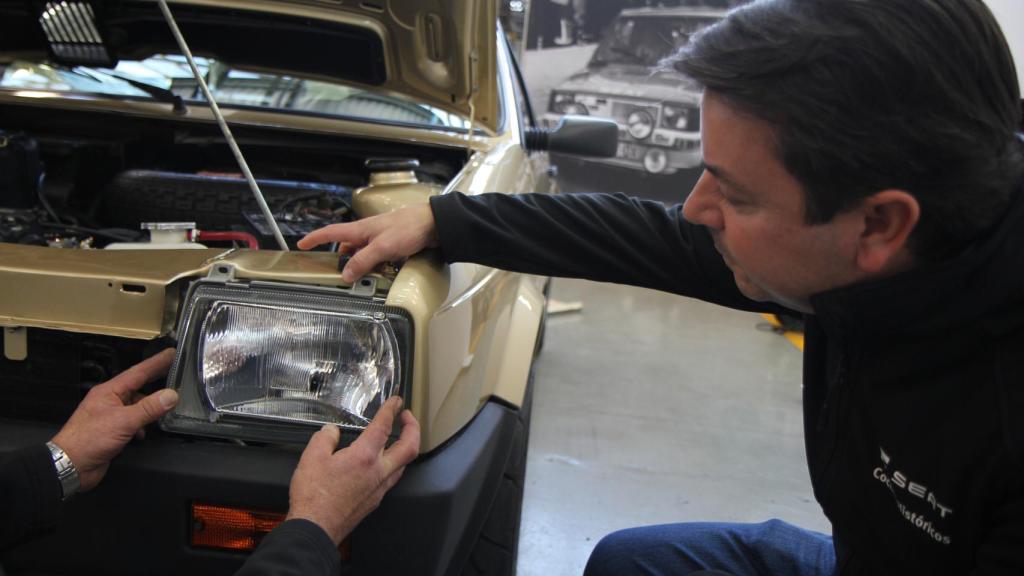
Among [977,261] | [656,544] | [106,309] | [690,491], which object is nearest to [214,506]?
[106,309]

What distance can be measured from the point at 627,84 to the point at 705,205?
619cm

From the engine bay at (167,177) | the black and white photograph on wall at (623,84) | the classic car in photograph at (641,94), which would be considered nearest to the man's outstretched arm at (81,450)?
the engine bay at (167,177)

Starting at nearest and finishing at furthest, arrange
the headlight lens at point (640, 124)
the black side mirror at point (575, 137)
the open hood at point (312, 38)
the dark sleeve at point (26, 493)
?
the dark sleeve at point (26, 493)
the open hood at point (312, 38)
the black side mirror at point (575, 137)
the headlight lens at point (640, 124)

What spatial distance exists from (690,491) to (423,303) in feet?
5.88

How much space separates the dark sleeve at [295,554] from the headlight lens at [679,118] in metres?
6.27

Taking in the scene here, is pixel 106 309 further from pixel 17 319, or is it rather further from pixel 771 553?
pixel 771 553

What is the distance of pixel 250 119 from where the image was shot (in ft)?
7.06

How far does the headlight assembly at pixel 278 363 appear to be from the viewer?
113 centimetres

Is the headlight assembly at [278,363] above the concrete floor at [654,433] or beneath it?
above

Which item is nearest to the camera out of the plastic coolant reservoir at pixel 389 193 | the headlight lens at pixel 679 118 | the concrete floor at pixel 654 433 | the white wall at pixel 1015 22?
the plastic coolant reservoir at pixel 389 193

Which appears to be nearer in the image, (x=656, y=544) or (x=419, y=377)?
(x=419, y=377)

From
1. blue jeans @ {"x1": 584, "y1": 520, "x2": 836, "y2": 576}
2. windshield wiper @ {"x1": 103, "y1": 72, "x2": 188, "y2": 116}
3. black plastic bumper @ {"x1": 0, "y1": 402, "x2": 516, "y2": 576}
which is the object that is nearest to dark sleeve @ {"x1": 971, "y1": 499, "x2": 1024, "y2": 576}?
blue jeans @ {"x1": 584, "y1": 520, "x2": 836, "y2": 576}

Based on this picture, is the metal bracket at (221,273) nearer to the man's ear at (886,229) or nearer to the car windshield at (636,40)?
the man's ear at (886,229)

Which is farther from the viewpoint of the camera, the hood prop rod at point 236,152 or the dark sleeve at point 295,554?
the hood prop rod at point 236,152
